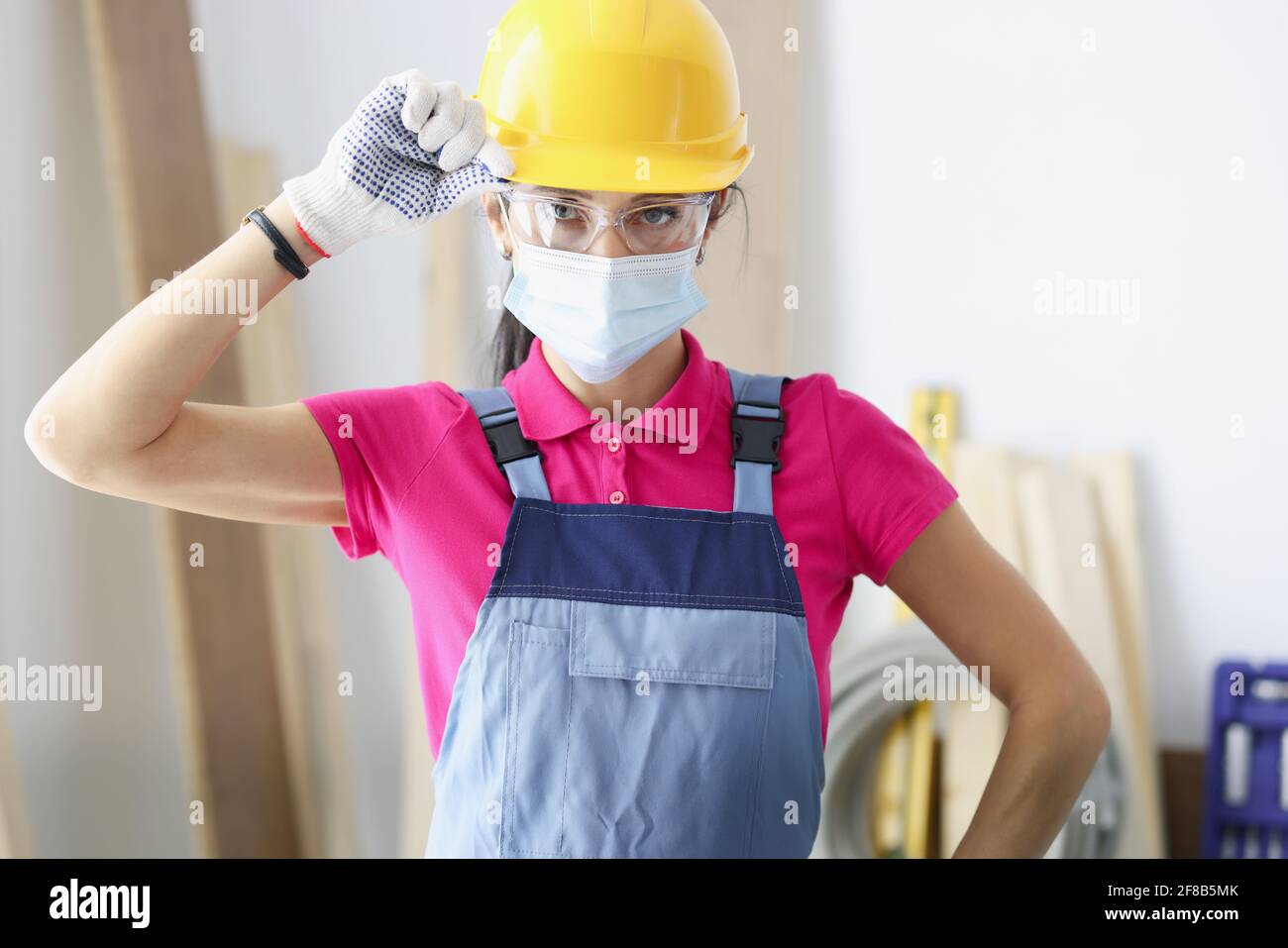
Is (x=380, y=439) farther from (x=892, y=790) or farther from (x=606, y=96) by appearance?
(x=892, y=790)

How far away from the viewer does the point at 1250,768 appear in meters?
2.94

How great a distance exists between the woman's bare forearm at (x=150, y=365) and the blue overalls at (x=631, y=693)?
360mm

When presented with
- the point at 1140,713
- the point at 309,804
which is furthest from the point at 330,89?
the point at 1140,713

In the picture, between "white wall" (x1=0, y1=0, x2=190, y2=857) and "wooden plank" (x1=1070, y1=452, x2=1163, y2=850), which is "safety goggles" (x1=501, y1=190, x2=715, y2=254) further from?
"wooden plank" (x1=1070, y1=452, x2=1163, y2=850)

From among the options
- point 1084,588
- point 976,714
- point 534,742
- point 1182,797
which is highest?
point 534,742

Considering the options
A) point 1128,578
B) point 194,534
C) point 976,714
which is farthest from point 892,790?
point 194,534

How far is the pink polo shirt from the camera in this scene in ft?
4.42

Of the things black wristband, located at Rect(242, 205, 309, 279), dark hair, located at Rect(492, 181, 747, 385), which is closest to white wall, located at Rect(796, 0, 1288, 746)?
dark hair, located at Rect(492, 181, 747, 385)

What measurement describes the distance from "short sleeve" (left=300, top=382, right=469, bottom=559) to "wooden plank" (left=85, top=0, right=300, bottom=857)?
4.68ft

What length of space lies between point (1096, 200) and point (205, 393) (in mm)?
2326

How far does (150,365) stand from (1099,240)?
259 centimetres

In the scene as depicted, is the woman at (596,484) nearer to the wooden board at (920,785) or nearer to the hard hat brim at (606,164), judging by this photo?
the hard hat brim at (606,164)

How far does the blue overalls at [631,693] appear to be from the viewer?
1277 millimetres

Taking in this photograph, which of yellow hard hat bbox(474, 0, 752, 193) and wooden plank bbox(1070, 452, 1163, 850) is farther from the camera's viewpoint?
wooden plank bbox(1070, 452, 1163, 850)
